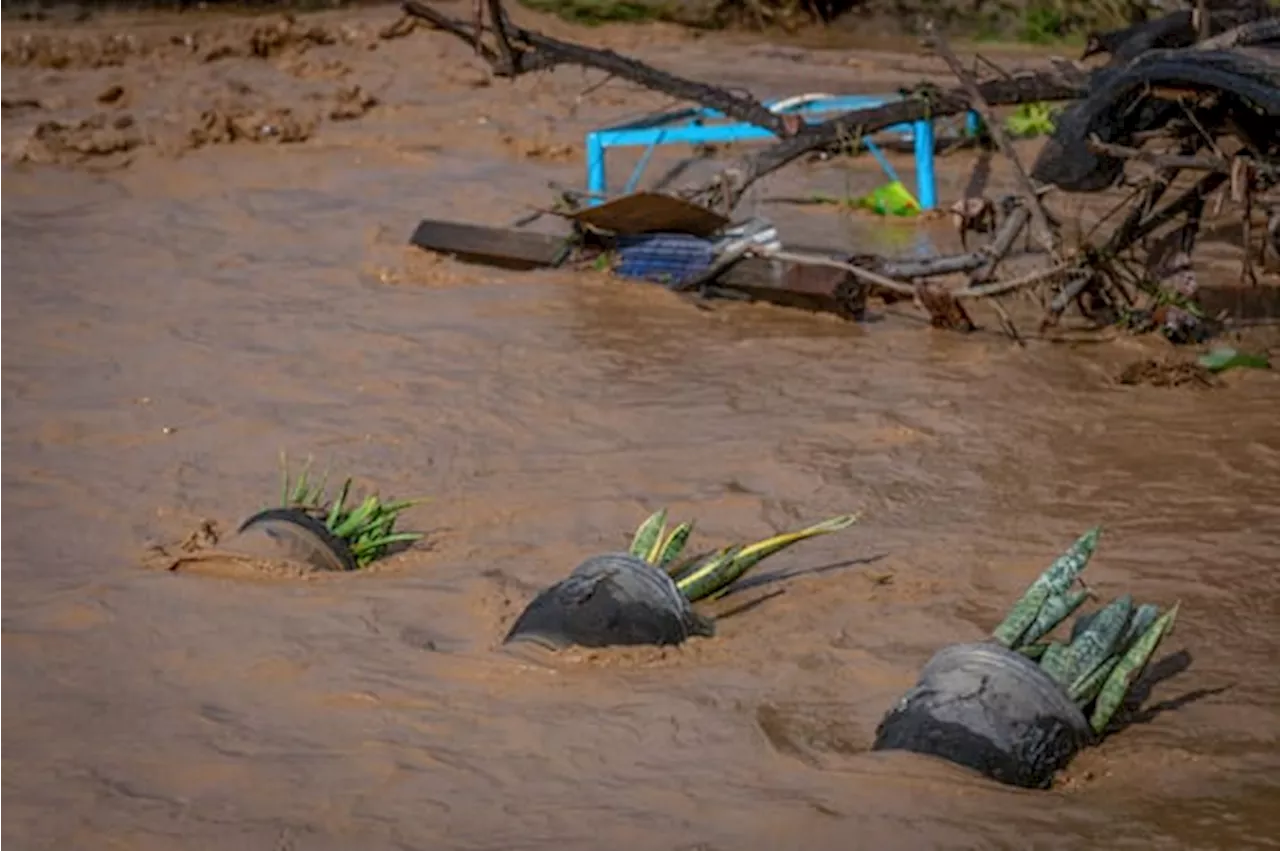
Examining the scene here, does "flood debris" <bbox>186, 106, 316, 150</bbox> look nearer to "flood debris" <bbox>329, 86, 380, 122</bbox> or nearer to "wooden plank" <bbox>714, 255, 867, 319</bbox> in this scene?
"flood debris" <bbox>329, 86, 380, 122</bbox>

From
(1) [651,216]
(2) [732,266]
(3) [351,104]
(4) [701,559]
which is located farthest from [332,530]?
(3) [351,104]

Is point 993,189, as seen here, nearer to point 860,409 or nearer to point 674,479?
point 860,409

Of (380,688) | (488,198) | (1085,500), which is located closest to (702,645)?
(380,688)

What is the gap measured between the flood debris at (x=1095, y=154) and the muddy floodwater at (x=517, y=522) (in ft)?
0.84

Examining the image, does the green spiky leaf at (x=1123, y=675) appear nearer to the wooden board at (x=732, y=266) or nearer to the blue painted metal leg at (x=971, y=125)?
the wooden board at (x=732, y=266)

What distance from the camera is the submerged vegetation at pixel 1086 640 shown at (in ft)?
12.6

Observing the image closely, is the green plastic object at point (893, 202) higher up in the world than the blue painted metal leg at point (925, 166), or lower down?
lower down

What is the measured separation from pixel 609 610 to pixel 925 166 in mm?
5100

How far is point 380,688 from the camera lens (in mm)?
4164

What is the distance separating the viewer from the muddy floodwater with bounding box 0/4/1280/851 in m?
3.64

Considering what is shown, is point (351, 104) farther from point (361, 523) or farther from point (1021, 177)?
point (361, 523)

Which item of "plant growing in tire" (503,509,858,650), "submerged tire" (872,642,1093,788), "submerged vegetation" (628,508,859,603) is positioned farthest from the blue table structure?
"submerged tire" (872,642,1093,788)

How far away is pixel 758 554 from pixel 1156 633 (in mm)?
1049

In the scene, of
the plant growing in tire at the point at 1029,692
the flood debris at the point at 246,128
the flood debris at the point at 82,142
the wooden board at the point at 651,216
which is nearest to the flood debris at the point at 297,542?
the plant growing in tire at the point at 1029,692
